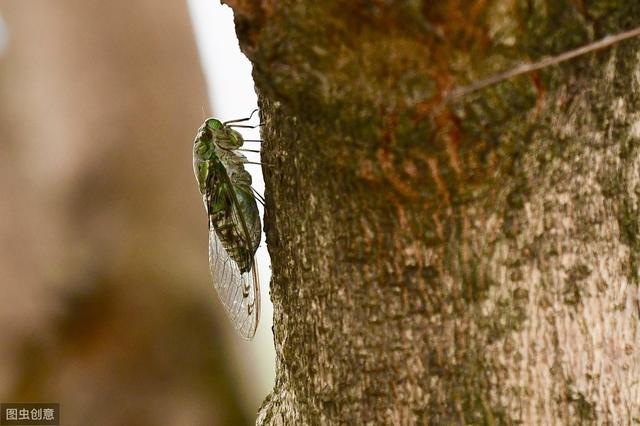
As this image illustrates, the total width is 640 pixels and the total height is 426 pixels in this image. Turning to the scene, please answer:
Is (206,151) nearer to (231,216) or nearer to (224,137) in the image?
(224,137)

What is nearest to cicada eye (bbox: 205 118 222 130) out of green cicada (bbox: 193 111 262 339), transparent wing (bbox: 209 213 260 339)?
green cicada (bbox: 193 111 262 339)

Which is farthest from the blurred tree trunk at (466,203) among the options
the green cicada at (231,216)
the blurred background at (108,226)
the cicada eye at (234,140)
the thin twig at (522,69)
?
the blurred background at (108,226)

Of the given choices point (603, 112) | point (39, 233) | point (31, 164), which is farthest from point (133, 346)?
point (603, 112)

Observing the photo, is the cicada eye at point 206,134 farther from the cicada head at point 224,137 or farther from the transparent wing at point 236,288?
the transparent wing at point 236,288

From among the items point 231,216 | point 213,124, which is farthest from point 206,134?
point 231,216

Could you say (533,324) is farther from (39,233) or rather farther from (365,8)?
(39,233)
